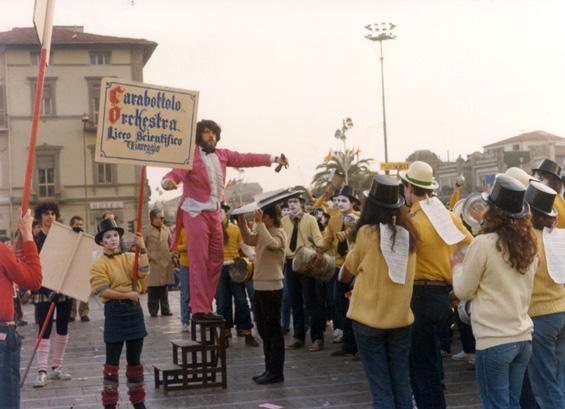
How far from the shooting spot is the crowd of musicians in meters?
5.36

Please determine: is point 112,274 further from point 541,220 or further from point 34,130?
point 541,220

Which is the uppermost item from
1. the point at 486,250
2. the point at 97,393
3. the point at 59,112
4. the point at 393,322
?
the point at 59,112

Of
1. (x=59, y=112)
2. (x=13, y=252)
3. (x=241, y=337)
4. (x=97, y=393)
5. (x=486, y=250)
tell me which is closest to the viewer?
(x=486, y=250)

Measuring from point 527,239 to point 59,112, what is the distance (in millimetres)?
50413

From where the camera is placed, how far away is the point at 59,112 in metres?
53.1

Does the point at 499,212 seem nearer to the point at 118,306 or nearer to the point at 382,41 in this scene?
the point at 118,306

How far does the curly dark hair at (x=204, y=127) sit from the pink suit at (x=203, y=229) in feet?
0.49

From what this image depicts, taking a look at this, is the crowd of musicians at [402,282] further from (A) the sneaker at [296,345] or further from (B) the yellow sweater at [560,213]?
(A) the sneaker at [296,345]

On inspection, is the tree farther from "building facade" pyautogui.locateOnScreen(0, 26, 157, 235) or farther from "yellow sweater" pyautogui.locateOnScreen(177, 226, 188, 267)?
"yellow sweater" pyautogui.locateOnScreen(177, 226, 188, 267)

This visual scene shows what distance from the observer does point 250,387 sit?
8.83 m

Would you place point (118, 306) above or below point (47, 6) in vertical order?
below

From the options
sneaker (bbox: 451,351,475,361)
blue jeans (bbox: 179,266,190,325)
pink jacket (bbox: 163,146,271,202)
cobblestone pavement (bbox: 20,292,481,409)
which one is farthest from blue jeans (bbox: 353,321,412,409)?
blue jeans (bbox: 179,266,190,325)

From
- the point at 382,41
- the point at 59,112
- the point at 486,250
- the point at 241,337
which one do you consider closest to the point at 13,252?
the point at 486,250

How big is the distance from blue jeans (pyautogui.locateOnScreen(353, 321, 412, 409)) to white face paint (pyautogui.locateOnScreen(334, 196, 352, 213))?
4442 mm
